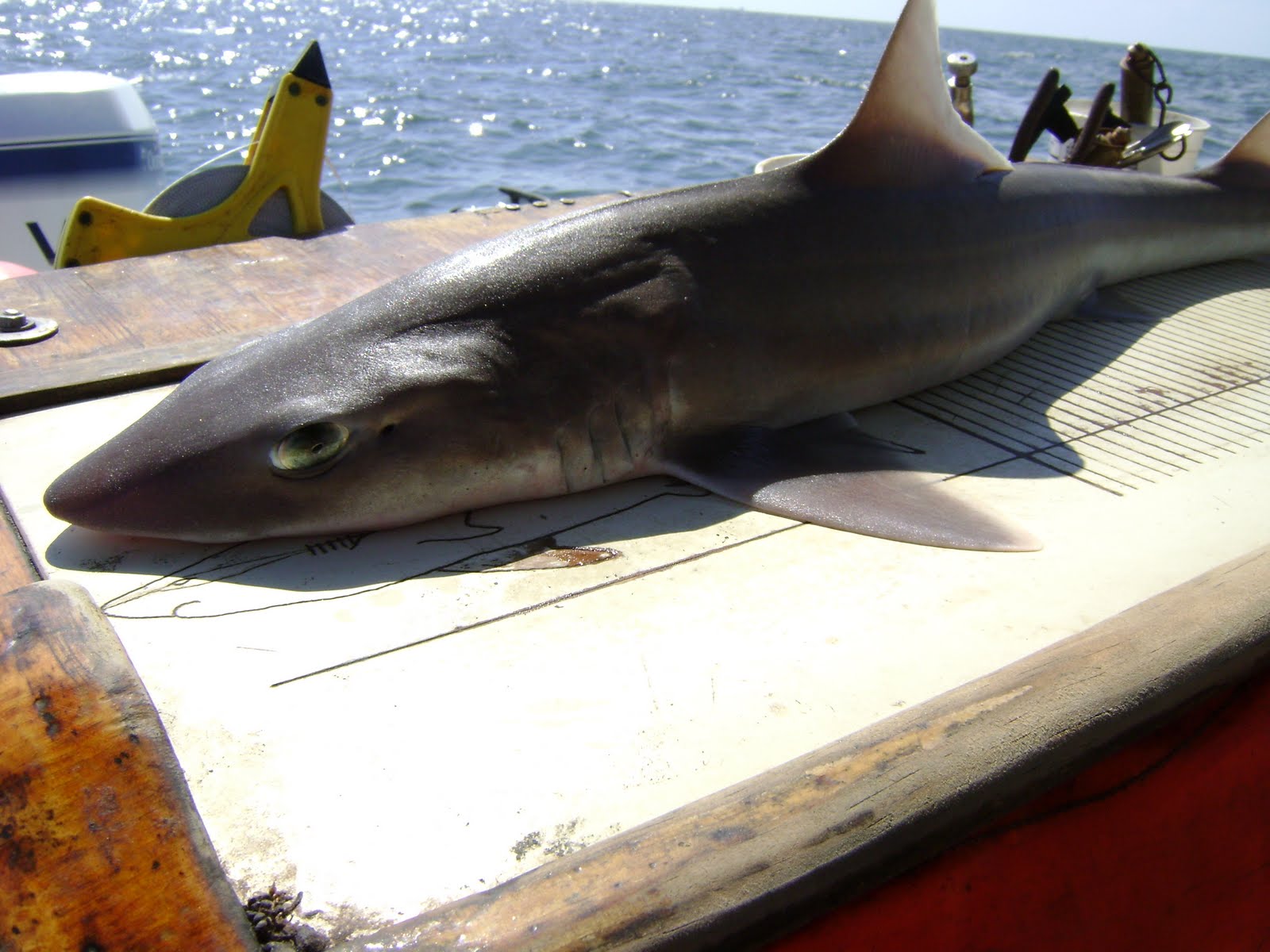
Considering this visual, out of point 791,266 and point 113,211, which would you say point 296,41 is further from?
point 791,266

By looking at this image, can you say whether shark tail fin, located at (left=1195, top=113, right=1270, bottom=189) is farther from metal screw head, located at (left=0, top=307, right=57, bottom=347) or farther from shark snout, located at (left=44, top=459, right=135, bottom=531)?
metal screw head, located at (left=0, top=307, right=57, bottom=347)

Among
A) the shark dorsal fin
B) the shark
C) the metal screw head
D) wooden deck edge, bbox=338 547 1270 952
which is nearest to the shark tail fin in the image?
the shark

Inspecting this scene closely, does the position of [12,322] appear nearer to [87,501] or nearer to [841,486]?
[87,501]

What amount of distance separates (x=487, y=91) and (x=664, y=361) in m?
23.5

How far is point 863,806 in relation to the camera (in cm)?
131

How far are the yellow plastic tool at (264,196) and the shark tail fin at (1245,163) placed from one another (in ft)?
12.1

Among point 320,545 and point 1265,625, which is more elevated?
point 1265,625

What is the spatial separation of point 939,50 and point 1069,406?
1.06 metres

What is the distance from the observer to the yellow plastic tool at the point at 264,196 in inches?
185

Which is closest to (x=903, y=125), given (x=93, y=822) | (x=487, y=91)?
(x=93, y=822)

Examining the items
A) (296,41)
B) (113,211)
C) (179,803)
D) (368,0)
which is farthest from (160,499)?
(368,0)

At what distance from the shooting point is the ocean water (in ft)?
50.3

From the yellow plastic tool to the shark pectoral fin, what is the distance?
122 inches

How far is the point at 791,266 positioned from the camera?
8.82 feet
